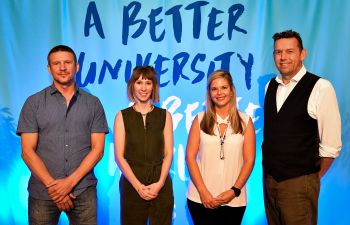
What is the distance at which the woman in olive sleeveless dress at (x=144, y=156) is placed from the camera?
2.40 metres

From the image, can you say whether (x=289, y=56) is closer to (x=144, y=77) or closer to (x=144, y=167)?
(x=144, y=77)

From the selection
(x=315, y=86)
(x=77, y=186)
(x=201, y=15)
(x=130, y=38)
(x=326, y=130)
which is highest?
(x=201, y=15)

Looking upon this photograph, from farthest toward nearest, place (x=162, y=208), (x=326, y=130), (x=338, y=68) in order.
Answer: (x=338, y=68) → (x=162, y=208) → (x=326, y=130)

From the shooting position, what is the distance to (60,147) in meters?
2.29

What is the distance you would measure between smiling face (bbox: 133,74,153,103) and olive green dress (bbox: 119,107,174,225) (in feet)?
0.38

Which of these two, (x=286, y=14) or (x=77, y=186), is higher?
(x=286, y=14)

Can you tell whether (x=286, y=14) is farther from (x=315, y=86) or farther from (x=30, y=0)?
(x=30, y=0)

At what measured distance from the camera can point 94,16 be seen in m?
3.37

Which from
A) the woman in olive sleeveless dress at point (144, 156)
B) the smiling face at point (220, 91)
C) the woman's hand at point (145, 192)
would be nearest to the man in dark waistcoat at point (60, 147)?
the woman in olive sleeveless dress at point (144, 156)

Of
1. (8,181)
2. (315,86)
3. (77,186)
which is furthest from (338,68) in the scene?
(8,181)

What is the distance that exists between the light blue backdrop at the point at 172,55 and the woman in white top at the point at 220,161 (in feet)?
3.22

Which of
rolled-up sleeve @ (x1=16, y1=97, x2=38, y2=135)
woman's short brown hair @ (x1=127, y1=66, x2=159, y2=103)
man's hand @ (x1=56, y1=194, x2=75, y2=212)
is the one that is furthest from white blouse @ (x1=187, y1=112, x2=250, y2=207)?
rolled-up sleeve @ (x1=16, y1=97, x2=38, y2=135)

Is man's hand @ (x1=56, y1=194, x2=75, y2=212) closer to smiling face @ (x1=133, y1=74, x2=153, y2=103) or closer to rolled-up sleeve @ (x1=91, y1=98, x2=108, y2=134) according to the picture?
rolled-up sleeve @ (x1=91, y1=98, x2=108, y2=134)

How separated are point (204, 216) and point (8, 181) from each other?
2.00m
